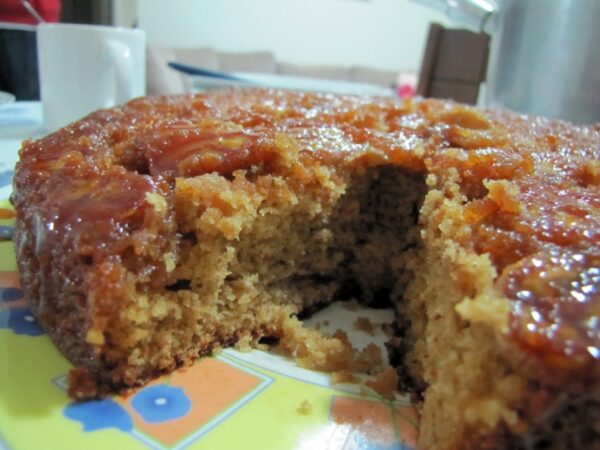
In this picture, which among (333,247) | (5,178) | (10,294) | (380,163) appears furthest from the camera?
(5,178)

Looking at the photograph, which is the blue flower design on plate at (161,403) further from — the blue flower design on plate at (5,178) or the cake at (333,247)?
the blue flower design on plate at (5,178)

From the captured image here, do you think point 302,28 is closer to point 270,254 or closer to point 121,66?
point 121,66

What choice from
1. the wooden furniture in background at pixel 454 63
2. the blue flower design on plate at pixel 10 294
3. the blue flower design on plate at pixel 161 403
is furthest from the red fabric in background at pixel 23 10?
the blue flower design on plate at pixel 161 403

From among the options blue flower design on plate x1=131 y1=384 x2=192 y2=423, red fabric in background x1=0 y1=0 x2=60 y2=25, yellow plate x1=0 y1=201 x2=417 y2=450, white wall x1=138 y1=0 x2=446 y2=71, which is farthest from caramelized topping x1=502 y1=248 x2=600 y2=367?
white wall x1=138 y1=0 x2=446 y2=71

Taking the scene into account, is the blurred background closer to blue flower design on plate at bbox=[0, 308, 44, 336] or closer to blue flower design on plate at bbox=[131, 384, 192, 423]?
blue flower design on plate at bbox=[0, 308, 44, 336]

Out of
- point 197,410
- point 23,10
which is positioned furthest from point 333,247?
point 23,10

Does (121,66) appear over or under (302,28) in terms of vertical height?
under

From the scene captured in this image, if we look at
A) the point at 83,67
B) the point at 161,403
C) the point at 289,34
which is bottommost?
the point at 161,403

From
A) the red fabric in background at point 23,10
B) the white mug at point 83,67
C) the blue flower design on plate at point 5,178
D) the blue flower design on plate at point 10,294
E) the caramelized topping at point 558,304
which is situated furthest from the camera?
the red fabric in background at point 23,10
